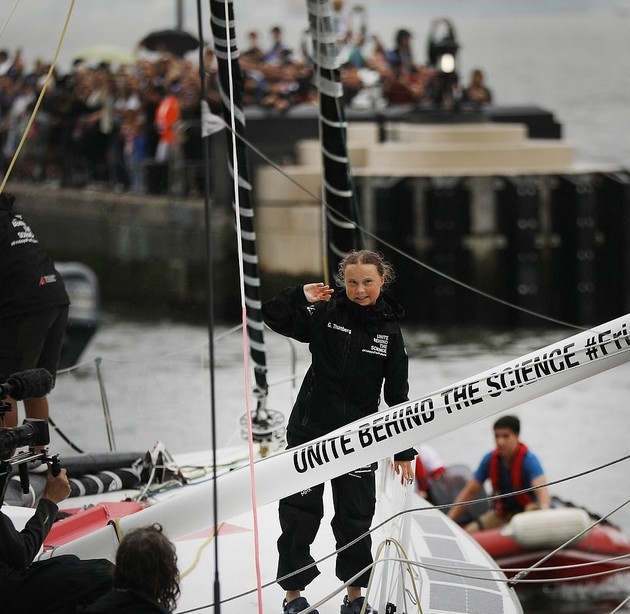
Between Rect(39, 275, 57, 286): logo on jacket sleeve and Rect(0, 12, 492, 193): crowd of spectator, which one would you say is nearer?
A: Rect(39, 275, 57, 286): logo on jacket sleeve

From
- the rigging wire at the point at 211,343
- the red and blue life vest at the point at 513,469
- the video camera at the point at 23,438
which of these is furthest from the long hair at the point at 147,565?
the red and blue life vest at the point at 513,469

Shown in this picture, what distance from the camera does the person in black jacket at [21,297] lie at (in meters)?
4.94

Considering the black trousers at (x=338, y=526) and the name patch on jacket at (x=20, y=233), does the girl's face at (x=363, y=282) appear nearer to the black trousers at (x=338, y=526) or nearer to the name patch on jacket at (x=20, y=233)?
the black trousers at (x=338, y=526)

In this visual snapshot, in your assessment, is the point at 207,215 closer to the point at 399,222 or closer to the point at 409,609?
the point at 409,609

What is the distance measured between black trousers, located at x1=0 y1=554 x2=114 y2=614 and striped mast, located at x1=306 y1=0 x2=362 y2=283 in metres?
2.50

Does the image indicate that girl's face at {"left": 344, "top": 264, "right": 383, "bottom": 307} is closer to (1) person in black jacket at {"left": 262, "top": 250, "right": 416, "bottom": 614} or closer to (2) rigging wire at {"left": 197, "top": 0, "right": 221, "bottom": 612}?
(1) person in black jacket at {"left": 262, "top": 250, "right": 416, "bottom": 614}

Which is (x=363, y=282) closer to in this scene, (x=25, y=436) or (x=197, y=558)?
(x=25, y=436)

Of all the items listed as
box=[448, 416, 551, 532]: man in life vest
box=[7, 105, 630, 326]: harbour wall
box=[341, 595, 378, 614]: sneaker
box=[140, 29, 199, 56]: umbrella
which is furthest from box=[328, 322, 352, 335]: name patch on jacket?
box=[140, 29, 199, 56]: umbrella

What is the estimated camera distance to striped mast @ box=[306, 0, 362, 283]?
5695 mm

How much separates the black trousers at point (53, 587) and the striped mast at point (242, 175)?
6.82 feet

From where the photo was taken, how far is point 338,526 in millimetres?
3939

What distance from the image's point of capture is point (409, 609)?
4211 millimetres

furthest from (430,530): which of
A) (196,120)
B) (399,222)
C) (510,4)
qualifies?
(510,4)

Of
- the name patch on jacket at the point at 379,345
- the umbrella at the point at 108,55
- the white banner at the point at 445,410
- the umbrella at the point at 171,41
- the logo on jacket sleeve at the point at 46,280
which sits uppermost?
the umbrella at the point at 171,41
